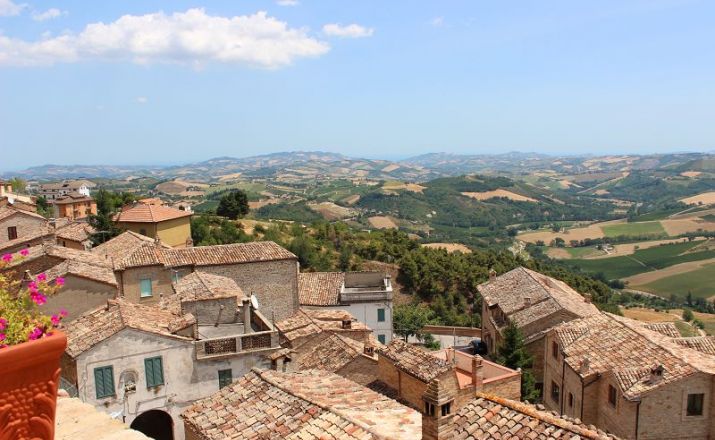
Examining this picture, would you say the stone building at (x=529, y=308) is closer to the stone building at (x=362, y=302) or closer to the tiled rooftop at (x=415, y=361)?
the stone building at (x=362, y=302)

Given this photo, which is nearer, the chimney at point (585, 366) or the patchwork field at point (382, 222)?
the chimney at point (585, 366)

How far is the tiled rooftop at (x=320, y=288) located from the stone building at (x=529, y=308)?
10942mm

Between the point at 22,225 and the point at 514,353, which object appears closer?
the point at 514,353

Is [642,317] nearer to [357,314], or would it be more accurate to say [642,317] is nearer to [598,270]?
[357,314]

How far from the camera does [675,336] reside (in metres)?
27.7

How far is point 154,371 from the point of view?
760 inches

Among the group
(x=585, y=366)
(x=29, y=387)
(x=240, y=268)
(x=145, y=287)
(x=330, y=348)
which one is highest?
(x=29, y=387)

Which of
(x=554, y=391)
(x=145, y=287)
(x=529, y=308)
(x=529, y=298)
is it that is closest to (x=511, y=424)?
(x=554, y=391)

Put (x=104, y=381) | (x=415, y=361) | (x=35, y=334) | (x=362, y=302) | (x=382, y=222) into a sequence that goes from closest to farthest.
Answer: (x=35, y=334), (x=415, y=361), (x=104, y=381), (x=362, y=302), (x=382, y=222)

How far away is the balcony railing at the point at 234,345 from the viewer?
1989 centimetres

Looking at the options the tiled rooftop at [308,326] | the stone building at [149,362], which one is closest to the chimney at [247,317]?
the stone building at [149,362]

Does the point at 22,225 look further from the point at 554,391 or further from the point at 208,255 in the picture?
the point at 554,391

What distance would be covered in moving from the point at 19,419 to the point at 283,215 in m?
144

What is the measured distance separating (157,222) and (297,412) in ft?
111
